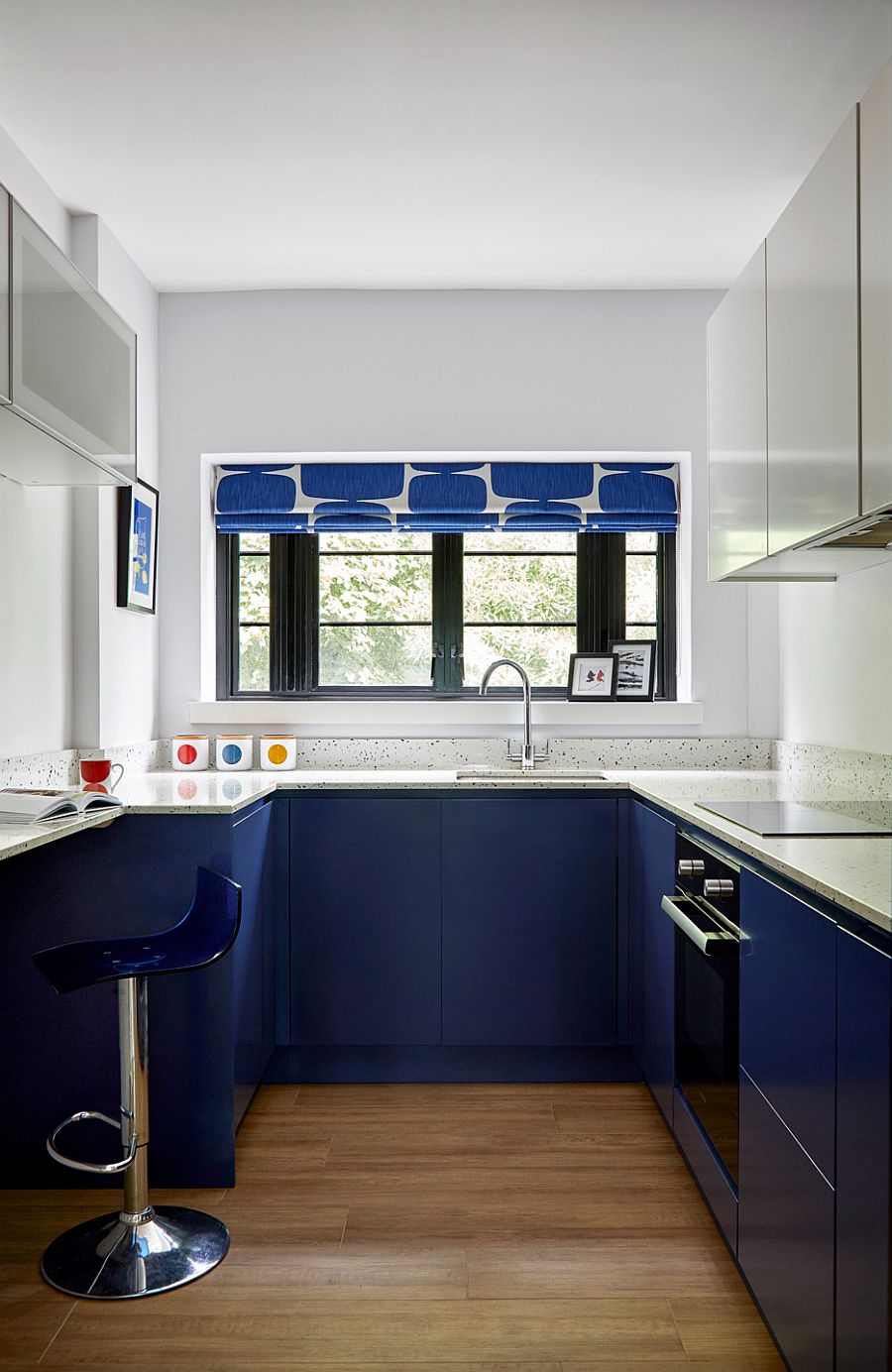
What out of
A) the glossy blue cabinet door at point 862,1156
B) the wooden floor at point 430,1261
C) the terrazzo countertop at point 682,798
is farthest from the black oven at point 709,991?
the glossy blue cabinet door at point 862,1156

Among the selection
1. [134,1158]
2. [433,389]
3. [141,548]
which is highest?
[433,389]

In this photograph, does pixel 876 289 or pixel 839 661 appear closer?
pixel 876 289

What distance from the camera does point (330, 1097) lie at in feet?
9.72

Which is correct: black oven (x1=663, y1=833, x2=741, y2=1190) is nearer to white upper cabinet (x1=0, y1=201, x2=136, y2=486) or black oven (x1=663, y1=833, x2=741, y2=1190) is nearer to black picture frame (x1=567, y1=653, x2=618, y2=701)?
black picture frame (x1=567, y1=653, x2=618, y2=701)

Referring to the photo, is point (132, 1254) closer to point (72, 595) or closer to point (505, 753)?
point (72, 595)

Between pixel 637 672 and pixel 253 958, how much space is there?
1.71 metres

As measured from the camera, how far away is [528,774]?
10.9 feet

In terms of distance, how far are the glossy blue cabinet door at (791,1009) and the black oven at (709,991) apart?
0.26 feet

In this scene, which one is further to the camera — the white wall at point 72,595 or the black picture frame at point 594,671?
the black picture frame at point 594,671

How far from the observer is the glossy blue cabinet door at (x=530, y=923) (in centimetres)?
301

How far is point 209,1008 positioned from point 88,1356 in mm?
765

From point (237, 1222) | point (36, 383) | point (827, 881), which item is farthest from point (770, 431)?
point (237, 1222)

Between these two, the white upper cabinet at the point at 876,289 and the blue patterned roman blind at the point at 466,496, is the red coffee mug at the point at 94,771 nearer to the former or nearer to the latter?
the blue patterned roman blind at the point at 466,496

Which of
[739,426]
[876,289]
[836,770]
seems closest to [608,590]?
[836,770]
